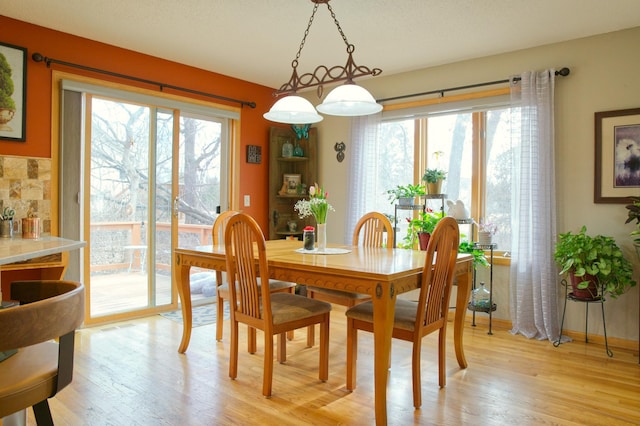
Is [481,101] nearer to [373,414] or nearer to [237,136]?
[237,136]

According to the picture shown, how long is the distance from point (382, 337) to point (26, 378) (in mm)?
1417

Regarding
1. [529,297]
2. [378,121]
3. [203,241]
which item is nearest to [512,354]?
[529,297]

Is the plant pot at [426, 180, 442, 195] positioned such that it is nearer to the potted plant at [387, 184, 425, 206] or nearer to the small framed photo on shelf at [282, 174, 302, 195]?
the potted plant at [387, 184, 425, 206]

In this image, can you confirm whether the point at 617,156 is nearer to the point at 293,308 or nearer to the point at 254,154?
the point at 293,308

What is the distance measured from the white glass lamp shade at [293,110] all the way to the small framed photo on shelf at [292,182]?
220 cm

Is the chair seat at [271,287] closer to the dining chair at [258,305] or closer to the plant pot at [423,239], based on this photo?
the dining chair at [258,305]

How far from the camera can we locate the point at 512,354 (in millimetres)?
3271

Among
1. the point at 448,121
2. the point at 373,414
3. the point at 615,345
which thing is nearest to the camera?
the point at 373,414

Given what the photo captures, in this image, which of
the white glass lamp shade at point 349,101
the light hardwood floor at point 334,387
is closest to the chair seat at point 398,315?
the light hardwood floor at point 334,387

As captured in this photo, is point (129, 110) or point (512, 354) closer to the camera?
point (512, 354)

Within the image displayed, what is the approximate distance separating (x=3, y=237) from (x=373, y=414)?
267 cm

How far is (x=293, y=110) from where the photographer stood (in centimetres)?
291

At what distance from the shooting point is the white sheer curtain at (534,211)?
12.0 feet

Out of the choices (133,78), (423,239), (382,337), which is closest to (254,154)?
(133,78)
